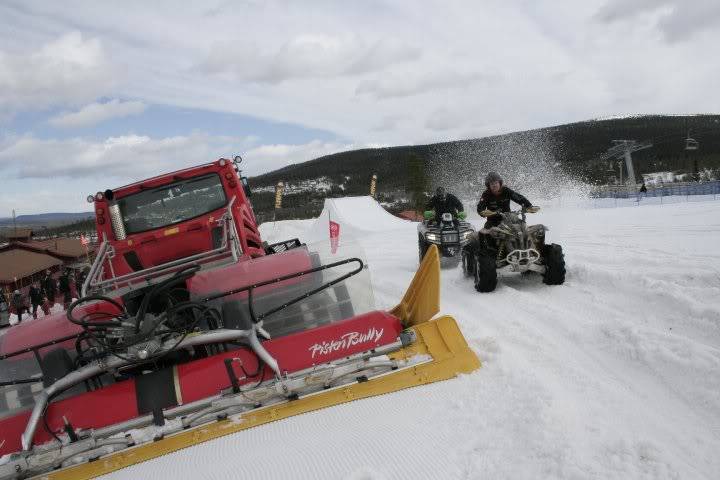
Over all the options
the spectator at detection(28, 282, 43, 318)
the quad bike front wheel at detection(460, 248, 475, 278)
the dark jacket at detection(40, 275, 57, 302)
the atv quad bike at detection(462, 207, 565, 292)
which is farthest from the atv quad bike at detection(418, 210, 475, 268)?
the dark jacket at detection(40, 275, 57, 302)

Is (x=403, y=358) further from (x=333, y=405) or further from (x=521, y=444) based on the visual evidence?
(x=521, y=444)

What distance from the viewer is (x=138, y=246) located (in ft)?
20.9

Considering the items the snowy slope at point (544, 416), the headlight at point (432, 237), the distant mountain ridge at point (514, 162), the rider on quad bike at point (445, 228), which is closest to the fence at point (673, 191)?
the distant mountain ridge at point (514, 162)

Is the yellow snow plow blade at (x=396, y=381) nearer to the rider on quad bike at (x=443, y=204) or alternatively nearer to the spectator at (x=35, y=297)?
the rider on quad bike at (x=443, y=204)

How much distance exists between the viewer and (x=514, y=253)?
278 inches

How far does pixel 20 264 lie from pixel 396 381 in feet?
109

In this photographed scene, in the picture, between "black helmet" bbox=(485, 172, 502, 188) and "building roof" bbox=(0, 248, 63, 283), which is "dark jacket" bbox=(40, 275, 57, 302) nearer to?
"building roof" bbox=(0, 248, 63, 283)

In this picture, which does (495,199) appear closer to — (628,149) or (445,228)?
(445,228)

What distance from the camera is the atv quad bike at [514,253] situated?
7.00 metres

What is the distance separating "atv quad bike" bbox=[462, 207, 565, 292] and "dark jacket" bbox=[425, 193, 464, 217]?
118 inches

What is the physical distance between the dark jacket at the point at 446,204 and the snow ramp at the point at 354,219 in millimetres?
15468

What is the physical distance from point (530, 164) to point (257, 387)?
51.7 metres

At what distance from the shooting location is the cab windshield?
21.5ft

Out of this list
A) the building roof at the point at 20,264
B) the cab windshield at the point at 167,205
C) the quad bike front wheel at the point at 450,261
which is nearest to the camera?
the cab windshield at the point at 167,205
